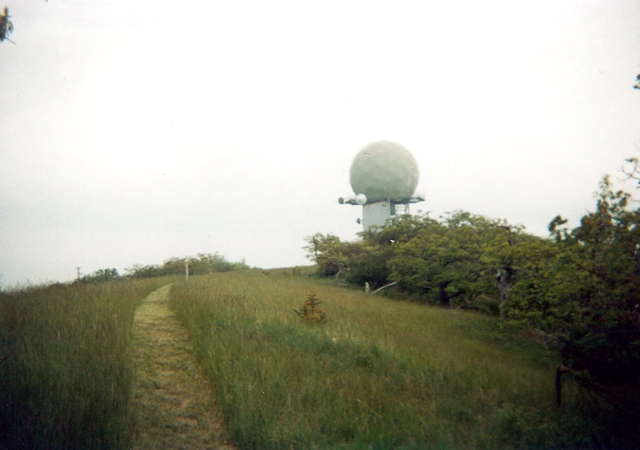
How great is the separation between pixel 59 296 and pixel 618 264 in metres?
10.2

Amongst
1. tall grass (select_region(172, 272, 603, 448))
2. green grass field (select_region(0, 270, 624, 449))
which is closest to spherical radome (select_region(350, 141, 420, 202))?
tall grass (select_region(172, 272, 603, 448))

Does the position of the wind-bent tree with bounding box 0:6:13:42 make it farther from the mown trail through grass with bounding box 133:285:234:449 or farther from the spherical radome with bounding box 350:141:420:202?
the spherical radome with bounding box 350:141:420:202

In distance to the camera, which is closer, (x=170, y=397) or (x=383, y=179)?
(x=170, y=397)

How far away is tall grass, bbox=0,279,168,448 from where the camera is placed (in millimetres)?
3943

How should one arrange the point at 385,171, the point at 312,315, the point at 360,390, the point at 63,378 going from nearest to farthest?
1. the point at 63,378
2. the point at 360,390
3. the point at 312,315
4. the point at 385,171

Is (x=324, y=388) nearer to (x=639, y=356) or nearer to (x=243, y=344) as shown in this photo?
(x=243, y=344)

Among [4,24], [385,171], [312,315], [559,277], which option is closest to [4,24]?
[4,24]

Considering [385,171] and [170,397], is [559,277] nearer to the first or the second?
[170,397]

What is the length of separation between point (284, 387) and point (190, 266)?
31863 millimetres

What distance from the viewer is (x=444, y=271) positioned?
18.6 meters

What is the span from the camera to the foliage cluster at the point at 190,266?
35.0 m

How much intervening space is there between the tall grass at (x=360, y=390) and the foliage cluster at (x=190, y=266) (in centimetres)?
2485

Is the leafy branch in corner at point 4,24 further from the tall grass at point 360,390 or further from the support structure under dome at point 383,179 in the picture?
the support structure under dome at point 383,179

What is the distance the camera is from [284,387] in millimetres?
5547
